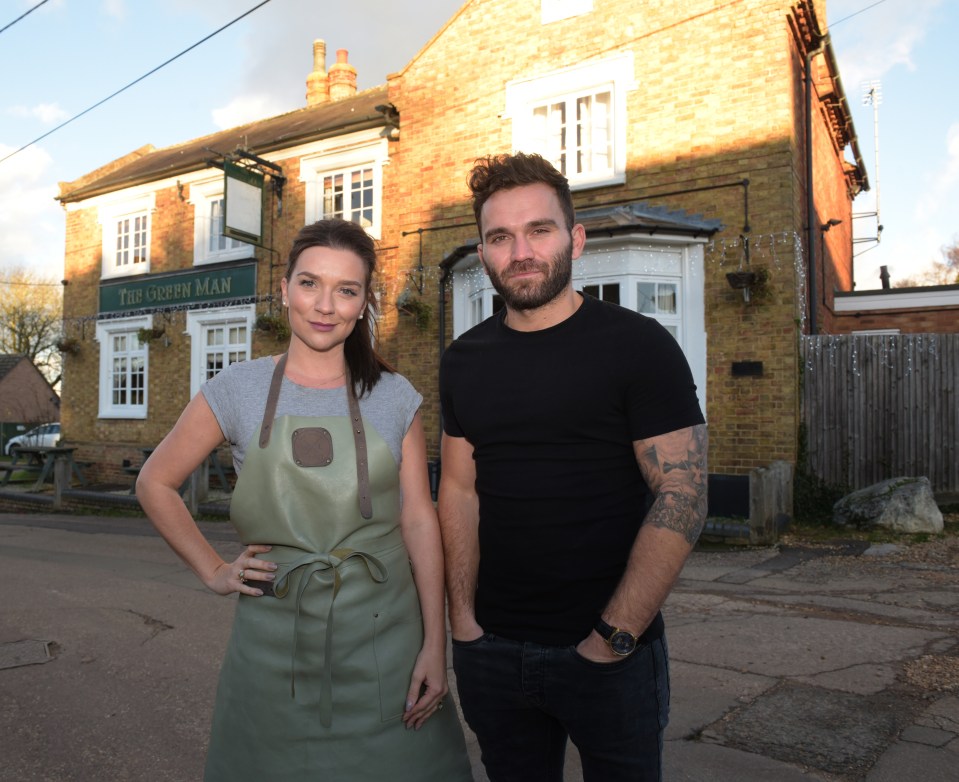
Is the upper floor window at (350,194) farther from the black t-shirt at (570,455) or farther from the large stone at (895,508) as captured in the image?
the black t-shirt at (570,455)

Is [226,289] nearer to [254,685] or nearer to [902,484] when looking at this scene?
[902,484]

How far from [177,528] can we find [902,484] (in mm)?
8967

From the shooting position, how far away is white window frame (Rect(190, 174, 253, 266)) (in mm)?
15266

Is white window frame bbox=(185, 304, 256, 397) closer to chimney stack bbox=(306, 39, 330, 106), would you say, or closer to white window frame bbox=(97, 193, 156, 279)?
white window frame bbox=(97, 193, 156, 279)

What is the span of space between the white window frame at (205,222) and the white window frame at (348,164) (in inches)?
86.5

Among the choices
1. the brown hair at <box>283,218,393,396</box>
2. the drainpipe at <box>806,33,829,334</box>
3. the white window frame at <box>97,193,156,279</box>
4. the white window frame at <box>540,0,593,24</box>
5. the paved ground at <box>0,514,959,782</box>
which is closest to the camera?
the brown hair at <box>283,218,393,396</box>

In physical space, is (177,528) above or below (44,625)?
above

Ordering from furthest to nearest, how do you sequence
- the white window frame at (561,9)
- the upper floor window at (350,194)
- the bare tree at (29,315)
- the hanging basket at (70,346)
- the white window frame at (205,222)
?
the bare tree at (29,315)
the hanging basket at (70,346)
the white window frame at (205,222)
the upper floor window at (350,194)
the white window frame at (561,9)

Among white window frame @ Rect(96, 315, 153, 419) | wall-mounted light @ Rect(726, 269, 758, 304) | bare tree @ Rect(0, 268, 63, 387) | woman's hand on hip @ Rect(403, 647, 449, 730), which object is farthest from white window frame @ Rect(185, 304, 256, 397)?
bare tree @ Rect(0, 268, 63, 387)

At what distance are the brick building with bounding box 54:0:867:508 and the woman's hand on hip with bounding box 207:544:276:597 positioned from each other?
318 inches

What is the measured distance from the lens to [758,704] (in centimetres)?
387

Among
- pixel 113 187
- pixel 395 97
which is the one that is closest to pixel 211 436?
pixel 395 97

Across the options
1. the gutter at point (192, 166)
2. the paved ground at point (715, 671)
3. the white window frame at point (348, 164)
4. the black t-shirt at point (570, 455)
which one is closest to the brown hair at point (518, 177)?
the black t-shirt at point (570, 455)

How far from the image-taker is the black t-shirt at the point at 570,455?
1908 mm
